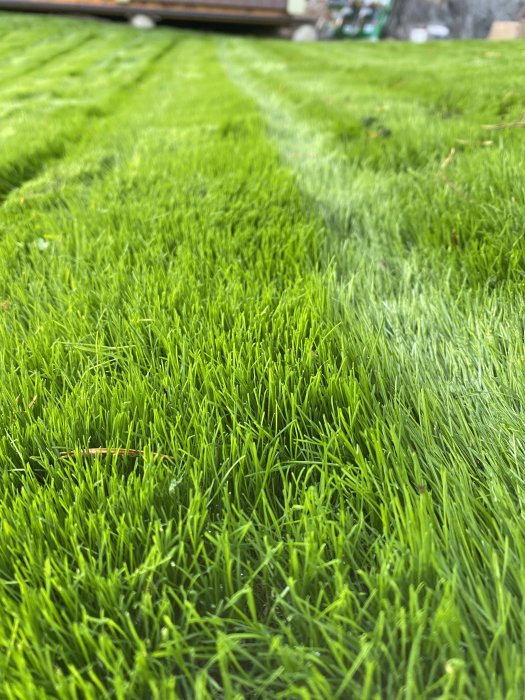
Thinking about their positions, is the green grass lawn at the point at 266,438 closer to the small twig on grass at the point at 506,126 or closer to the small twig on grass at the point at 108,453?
the small twig on grass at the point at 108,453

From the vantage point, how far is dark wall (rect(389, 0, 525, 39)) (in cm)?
1205

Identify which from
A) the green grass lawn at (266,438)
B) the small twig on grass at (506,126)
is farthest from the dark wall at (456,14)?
the green grass lawn at (266,438)

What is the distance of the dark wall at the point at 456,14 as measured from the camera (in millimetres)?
12047

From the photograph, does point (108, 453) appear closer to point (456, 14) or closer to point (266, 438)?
point (266, 438)

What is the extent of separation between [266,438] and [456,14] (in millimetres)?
17084

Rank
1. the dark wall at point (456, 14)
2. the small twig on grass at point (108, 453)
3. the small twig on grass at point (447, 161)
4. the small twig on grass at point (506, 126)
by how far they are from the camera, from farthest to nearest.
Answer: the dark wall at point (456, 14) → the small twig on grass at point (506, 126) → the small twig on grass at point (447, 161) → the small twig on grass at point (108, 453)

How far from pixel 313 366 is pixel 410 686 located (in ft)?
1.54

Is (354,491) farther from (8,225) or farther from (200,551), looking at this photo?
(8,225)

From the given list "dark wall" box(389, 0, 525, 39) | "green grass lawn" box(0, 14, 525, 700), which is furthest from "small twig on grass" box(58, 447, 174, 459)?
"dark wall" box(389, 0, 525, 39)

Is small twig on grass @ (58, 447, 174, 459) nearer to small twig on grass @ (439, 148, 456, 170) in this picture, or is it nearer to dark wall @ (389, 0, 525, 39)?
small twig on grass @ (439, 148, 456, 170)

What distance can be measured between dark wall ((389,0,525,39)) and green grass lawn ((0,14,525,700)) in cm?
1400

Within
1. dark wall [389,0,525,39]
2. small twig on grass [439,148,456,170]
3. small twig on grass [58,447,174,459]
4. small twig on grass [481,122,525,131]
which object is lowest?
small twig on grass [58,447,174,459]

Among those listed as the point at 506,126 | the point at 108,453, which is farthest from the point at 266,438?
the point at 506,126

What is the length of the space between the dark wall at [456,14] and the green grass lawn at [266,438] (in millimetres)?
13996
